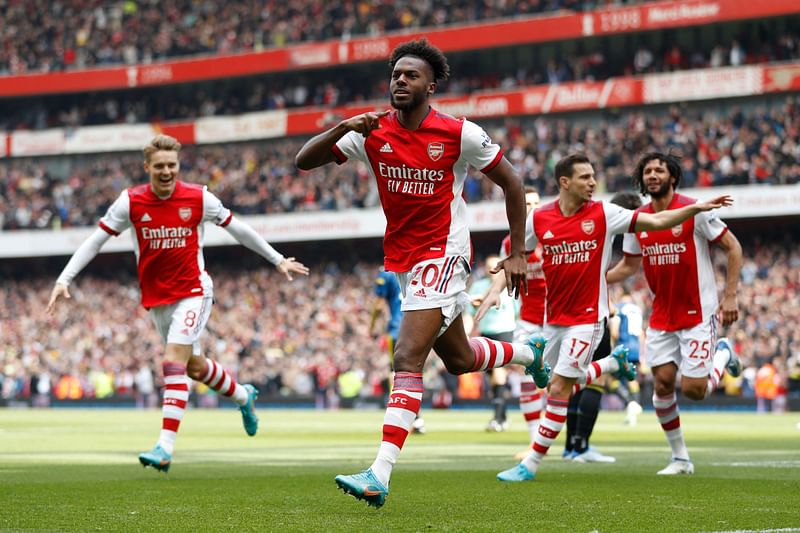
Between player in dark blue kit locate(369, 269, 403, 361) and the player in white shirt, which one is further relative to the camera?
player in dark blue kit locate(369, 269, 403, 361)

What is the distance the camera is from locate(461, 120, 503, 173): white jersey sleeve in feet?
23.7

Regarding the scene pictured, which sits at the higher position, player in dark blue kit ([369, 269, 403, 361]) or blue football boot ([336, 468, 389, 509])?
player in dark blue kit ([369, 269, 403, 361])

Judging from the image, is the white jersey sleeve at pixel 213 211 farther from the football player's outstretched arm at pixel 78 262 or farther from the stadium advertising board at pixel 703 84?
the stadium advertising board at pixel 703 84

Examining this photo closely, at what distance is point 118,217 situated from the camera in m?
10.5

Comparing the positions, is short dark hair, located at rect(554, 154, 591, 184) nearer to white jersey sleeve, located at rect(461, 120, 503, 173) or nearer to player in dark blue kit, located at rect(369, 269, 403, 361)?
white jersey sleeve, located at rect(461, 120, 503, 173)

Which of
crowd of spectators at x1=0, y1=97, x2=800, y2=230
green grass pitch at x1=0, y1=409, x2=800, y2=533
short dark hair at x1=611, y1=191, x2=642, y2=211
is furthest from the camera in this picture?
crowd of spectators at x1=0, y1=97, x2=800, y2=230

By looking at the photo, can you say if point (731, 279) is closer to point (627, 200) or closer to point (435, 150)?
point (627, 200)

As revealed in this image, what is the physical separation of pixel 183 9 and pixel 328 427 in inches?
1264

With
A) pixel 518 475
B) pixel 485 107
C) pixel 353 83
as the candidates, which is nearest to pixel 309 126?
pixel 353 83

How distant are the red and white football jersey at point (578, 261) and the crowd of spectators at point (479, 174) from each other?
86.2 feet

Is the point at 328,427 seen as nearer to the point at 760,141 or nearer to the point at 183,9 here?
the point at 760,141

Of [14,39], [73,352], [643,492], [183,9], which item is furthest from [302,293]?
[643,492]

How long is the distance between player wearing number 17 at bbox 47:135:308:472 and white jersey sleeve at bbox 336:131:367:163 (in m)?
3.10

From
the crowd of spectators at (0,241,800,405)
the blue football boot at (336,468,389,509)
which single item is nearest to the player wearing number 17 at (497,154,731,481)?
the blue football boot at (336,468,389,509)
